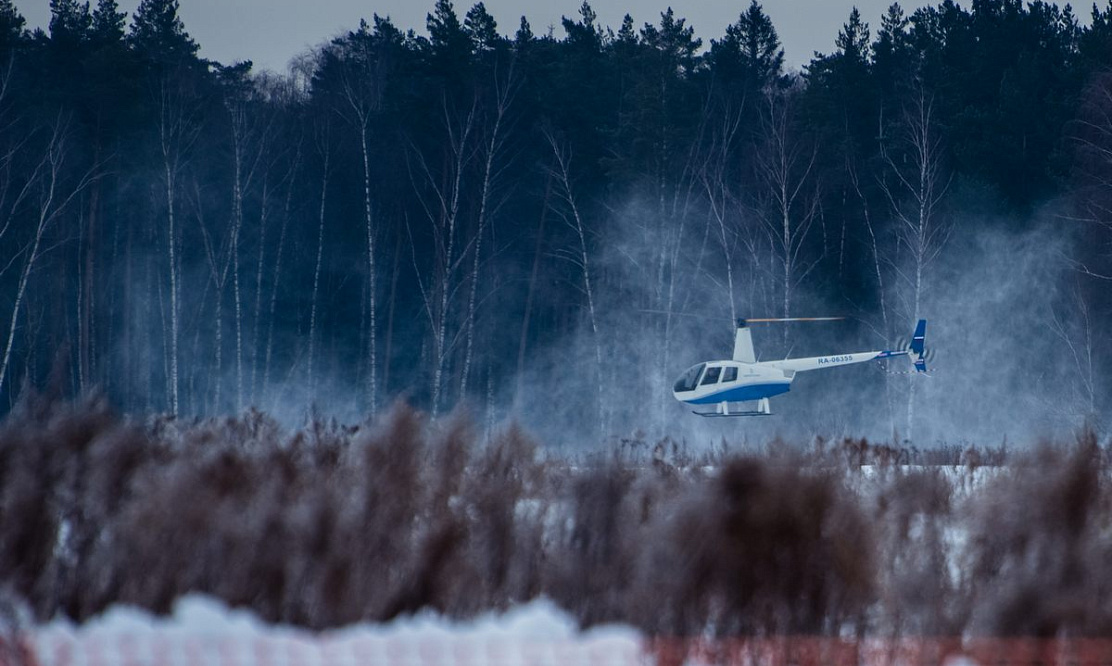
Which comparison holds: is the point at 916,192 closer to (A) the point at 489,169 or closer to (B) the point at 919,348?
(B) the point at 919,348

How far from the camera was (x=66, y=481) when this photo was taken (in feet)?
24.3

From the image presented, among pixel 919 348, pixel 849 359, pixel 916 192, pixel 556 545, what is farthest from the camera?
pixel 916 192

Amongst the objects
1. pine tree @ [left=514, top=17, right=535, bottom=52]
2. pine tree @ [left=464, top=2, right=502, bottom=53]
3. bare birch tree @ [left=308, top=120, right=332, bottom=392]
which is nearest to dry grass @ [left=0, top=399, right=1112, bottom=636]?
bare birch tree @ [left=308, top=120, right=332, bottom=392]

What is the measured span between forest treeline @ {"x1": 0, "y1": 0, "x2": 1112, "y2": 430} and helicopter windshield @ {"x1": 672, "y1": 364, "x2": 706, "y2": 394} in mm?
5950

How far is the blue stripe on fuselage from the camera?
27656mm

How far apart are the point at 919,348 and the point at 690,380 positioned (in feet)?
20.0

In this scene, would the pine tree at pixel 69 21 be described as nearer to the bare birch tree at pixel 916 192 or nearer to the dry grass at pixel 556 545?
the bare birch tree at pixel 916 192

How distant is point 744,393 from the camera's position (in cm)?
2783

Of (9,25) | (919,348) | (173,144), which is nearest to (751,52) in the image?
(919,348)

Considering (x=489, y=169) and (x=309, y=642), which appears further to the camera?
(x=489, y=169)

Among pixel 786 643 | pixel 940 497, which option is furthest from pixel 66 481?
pixel 940 497

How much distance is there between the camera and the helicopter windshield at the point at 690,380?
1095 inches

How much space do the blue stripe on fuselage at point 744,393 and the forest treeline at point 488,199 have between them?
522 centimetres

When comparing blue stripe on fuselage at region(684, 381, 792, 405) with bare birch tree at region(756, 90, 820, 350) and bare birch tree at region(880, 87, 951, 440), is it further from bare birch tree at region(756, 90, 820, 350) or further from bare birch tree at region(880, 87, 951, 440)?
bare birch tree at region(880, 87, 951, 440)
